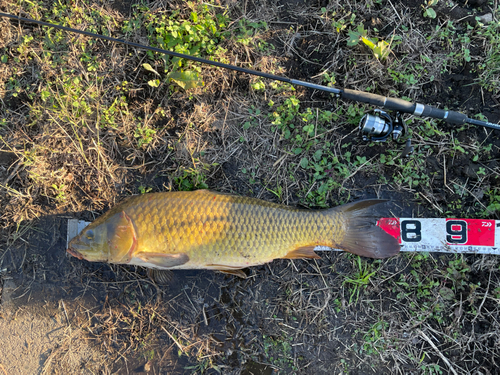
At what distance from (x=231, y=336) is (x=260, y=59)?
8.16 feet

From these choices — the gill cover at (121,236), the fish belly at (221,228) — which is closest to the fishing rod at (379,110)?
the fish belly at (221,228)

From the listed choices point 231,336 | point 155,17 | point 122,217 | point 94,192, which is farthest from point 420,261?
point 155,17

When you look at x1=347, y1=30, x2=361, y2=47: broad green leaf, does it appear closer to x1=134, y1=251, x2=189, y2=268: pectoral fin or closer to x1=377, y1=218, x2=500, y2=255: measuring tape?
x1=377, y1=218, x2=500, y2=255: measuring tape

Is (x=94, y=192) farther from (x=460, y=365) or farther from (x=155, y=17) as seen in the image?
(x=460, y=365)

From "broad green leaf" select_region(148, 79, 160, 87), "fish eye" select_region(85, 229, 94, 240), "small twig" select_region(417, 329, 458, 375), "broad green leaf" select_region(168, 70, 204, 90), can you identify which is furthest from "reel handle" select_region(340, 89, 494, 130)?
"fish eye" select_region(85, 229, 94, 240)

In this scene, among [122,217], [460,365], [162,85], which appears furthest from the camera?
[162,85]

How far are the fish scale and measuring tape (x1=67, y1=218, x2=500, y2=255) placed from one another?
383 millimetres

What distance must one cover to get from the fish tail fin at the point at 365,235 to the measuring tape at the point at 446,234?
176 mm

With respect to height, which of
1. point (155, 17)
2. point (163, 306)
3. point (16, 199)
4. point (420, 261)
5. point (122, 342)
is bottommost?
point (122, 342)

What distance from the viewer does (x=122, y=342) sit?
2.62 meters

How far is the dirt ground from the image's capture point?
2.52 meters

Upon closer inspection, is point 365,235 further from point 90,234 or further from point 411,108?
point 90,234

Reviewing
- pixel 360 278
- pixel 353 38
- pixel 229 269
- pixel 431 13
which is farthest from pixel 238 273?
pixel 431 13

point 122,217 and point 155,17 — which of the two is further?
point 155,17
